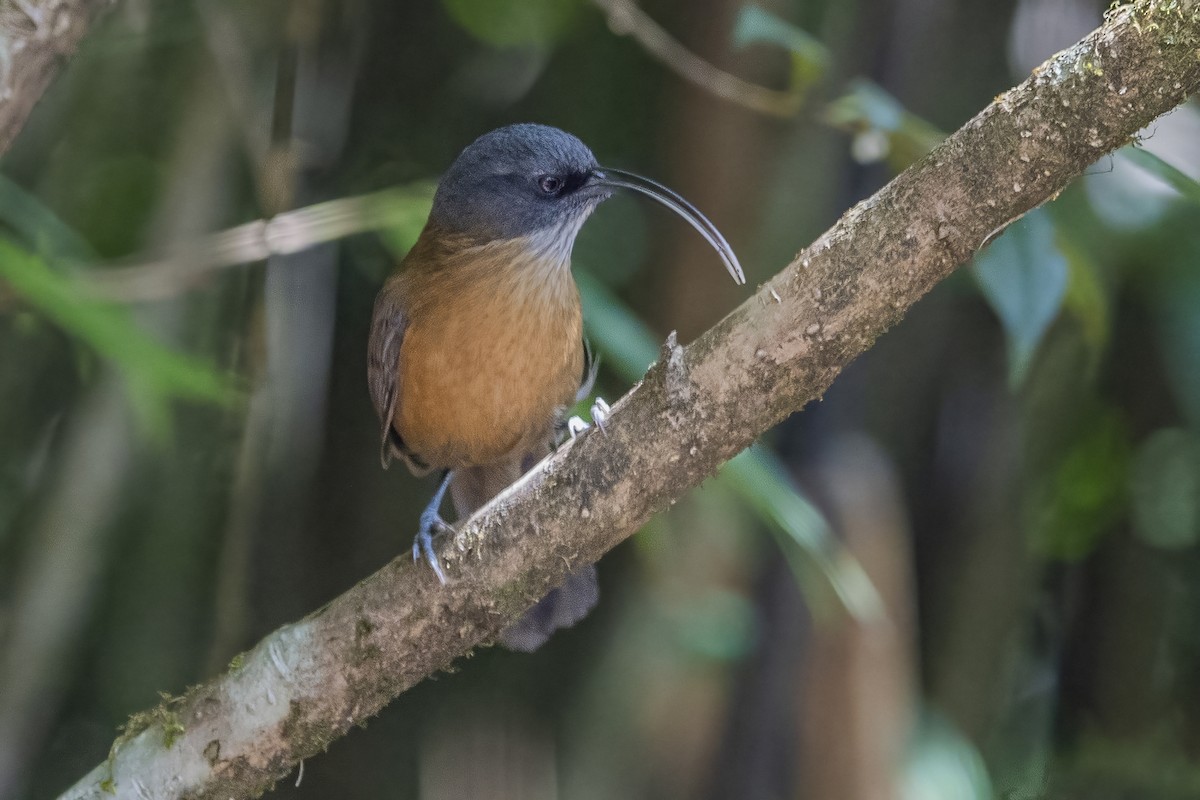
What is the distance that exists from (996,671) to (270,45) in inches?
120

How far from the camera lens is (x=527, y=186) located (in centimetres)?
246

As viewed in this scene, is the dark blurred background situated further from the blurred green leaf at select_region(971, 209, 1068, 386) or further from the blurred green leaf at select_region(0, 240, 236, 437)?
the blurred green leaf at select_region(971, 209, 1068, 386)

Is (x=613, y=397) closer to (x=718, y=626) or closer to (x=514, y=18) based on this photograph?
(x=718, y=626)

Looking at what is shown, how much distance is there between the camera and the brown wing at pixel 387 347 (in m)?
2.59

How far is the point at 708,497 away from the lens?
3.20 metres

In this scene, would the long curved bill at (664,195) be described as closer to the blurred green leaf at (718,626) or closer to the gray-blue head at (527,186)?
the gray-blue head at (527,186)

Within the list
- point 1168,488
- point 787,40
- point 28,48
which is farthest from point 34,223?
point 1168,488

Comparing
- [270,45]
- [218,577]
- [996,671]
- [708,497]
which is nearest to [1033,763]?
[996,671]

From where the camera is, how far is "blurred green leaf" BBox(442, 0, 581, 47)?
3.20 m

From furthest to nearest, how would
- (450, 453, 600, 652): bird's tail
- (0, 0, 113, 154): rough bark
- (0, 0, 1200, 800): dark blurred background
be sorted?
1. (0, 0, 1200, 800): dark blurred background
2. (450, 453, 600, 652): bird's tail
3. (0, 0, 113, 154): rough bark

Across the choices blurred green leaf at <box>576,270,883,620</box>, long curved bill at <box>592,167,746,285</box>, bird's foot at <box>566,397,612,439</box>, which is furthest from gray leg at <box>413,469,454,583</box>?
long curved bill at <box>592,167,746,285</box>

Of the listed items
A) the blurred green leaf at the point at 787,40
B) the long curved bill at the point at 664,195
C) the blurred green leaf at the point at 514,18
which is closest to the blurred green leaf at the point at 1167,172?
the blurred green leaf at the point at 787,40

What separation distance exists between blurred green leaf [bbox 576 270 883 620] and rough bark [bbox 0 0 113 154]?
113cm

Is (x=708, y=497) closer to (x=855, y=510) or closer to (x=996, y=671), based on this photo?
(x=855, y=510)
